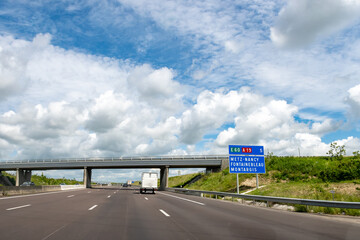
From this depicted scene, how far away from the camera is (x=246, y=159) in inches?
1201

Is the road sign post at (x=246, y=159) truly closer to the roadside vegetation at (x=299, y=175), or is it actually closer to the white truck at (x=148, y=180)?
the roadside vegetation at (x=299, y=175)

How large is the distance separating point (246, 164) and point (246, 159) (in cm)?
54

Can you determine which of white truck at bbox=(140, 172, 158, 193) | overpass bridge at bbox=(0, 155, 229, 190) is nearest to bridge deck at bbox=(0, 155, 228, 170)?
A: overpass bridge at bbox=(0, 155, 229, 190)

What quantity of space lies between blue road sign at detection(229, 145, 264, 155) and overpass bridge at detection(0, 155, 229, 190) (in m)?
28.5

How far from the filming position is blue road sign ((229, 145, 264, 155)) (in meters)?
30.6

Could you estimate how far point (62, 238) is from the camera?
6723 mm

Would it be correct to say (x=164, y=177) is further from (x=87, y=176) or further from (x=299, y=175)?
(x=299, y=175)

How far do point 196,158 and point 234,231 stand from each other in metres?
51.5

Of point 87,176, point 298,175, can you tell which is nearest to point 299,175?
point 298,175

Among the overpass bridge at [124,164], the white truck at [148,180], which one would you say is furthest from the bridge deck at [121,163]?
the white truck at [148,180]

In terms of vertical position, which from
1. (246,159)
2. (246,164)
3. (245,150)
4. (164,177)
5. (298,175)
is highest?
(245,150)

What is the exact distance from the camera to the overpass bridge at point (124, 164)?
195 ft

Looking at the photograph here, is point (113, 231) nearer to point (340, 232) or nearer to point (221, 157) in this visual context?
point (340, 232)

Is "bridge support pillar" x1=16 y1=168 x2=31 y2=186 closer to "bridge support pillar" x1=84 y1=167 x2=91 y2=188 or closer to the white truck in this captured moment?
"bridge support pillar" x1=84 y1=167 x2=91 y2=188
